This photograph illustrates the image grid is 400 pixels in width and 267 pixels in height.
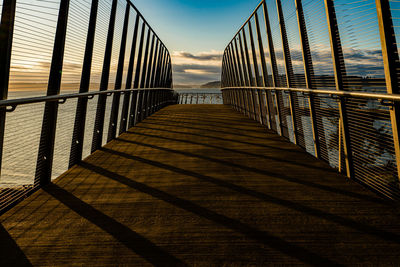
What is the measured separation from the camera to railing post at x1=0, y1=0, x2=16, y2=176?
7.36 feet

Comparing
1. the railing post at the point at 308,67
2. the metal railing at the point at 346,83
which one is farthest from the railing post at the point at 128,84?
the railing post at the point at 308,67

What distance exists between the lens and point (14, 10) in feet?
7.57

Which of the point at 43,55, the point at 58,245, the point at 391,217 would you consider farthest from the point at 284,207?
the point at 43,55

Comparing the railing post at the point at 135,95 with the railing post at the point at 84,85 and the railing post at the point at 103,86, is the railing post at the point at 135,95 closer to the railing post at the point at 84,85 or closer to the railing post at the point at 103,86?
the railing post at the point at 103,86

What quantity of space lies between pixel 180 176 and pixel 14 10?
2.48 metres

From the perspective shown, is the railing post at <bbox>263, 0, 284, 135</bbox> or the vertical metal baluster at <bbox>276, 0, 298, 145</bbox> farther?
the railing post at <bbox>263, 0, 284, 135</bbox>

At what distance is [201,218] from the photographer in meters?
2.19

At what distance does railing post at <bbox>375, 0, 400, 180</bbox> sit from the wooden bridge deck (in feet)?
3.04

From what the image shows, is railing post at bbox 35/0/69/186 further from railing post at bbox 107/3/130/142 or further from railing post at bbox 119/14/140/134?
railing post at bbox 119/14/140/134

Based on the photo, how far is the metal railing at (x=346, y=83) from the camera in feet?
7.42

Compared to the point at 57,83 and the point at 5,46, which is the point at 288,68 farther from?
the point at 5,46

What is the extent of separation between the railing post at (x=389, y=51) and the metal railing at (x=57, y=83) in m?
3.39

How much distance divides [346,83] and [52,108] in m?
3.71

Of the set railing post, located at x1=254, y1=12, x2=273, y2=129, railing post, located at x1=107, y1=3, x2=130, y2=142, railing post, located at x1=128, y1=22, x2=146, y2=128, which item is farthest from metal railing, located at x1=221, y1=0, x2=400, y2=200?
railing post, located at x1=128, y1=22, x2=146, y2=128
